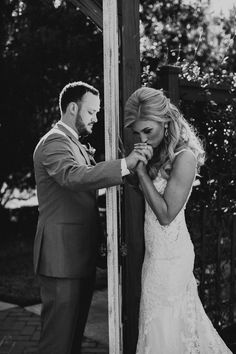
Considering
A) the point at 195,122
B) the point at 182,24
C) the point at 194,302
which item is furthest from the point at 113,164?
the point at 182,24

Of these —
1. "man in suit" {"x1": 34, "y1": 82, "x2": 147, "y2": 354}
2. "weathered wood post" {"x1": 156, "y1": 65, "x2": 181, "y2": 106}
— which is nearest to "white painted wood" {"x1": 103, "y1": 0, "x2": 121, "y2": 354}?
"man in suit" {"x1": 34, "y1": 82, "x2": 147, "y2": 354}

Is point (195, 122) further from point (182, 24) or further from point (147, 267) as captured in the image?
point (182, 24)

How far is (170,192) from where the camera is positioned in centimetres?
271

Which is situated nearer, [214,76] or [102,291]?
[214,76]

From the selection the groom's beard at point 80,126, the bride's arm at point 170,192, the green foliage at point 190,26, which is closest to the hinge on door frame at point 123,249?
the bride's arm at point 170,192

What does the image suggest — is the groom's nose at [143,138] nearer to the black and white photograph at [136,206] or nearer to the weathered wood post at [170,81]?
the black and white photograph at [136,206]

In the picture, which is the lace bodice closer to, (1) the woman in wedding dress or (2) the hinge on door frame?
(1) the woman in wedding dress

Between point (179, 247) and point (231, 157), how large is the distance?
1481 millimetres

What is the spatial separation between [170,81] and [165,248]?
54.6 inches

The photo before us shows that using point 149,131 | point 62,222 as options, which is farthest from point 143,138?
point 62,222

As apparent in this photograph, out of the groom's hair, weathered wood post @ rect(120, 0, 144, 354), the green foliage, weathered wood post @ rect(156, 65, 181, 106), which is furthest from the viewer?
the green foliage

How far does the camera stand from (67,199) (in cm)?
314

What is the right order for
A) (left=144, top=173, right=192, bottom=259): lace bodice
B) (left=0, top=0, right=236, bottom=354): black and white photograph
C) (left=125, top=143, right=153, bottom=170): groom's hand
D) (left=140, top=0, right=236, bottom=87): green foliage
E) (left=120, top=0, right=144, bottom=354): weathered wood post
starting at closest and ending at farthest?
1. (left=125, top=143, right=153, bottom=170): groom's hand
2. (left=0, top=0, right=236, bottom=354): black and white photograph
3. (left=144, top=173, right=192, bottom=259): lace bodice
4. (left=120, top=0, right=144, bottom=354): weathered wood post
5. (left=140, top=0, right=236, bottom=87): green foliage

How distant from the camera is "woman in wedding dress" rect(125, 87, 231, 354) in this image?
2799 mm
